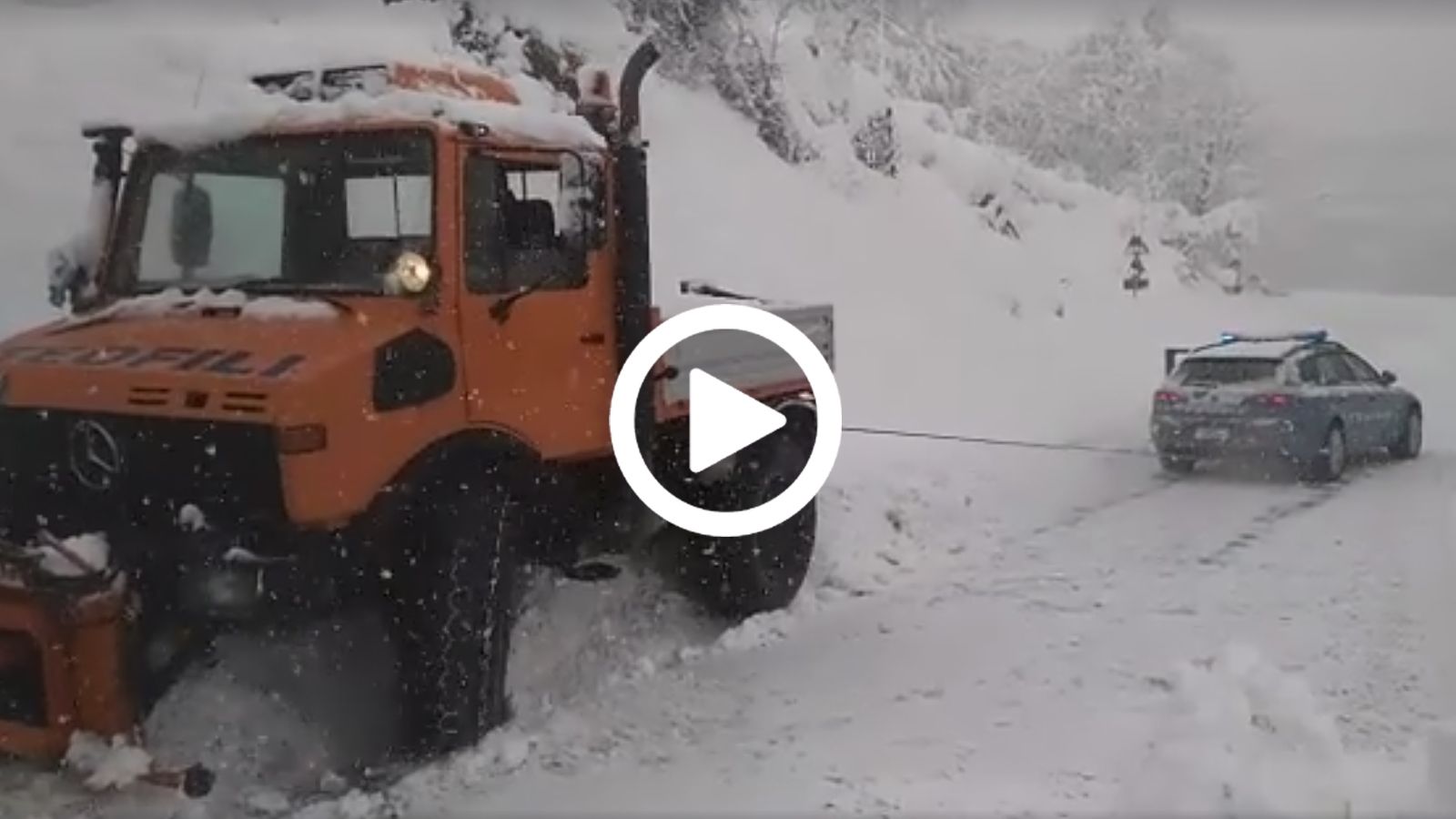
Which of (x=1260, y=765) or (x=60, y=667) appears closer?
(x=1260, y=765)

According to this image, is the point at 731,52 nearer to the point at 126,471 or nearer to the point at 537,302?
the point at 537,302

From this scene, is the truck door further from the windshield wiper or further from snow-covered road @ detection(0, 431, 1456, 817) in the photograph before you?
snow-covered road @ detection(0, 431, 1456, 817)

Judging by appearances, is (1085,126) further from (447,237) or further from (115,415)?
(115,415)

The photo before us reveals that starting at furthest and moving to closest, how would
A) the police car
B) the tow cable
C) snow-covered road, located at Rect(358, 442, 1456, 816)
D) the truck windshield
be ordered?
the tow cable < the police car < the truck windshield < snow-covered road, located at Rect(358, 442, 1456, 816)

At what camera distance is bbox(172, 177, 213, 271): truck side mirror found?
3.84 metres

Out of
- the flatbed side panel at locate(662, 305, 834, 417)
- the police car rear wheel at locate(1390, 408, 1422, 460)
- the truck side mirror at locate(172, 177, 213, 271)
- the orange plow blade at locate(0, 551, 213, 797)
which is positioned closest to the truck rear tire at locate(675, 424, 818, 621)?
the flatbed side panel at locate(662, 305, 834, 417)

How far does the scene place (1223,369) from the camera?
17.4 feet

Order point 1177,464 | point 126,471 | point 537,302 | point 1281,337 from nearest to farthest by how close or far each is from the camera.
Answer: point 126,471, point 537,302, point 1281,337, point 1177,464

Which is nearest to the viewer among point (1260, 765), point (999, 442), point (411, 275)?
point (1260, 765)

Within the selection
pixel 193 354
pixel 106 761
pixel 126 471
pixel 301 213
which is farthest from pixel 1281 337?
pixel 106 761

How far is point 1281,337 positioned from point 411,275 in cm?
291

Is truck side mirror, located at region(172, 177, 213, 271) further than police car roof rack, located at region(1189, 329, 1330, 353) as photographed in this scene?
No

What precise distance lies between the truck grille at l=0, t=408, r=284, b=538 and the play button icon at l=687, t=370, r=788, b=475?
1641 mm

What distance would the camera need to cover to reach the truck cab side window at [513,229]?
12.3ft
